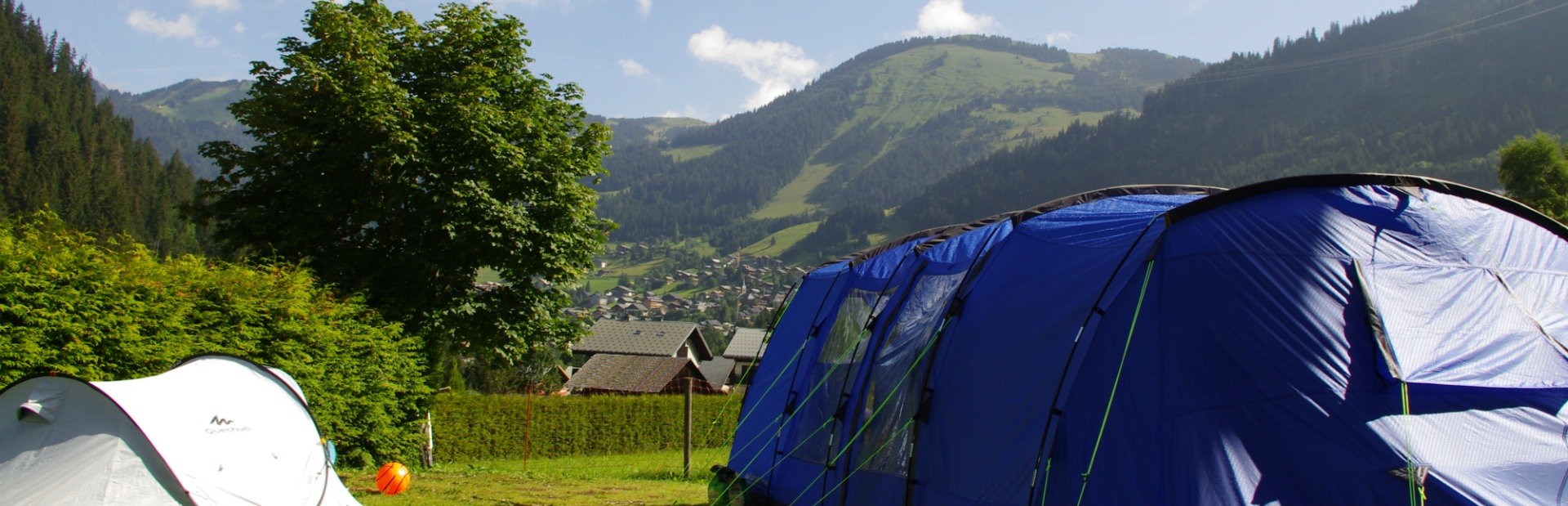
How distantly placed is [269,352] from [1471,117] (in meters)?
122

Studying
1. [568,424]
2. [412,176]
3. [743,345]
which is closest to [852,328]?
[412,176]

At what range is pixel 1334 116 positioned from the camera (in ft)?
396

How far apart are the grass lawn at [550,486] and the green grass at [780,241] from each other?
5749 inches

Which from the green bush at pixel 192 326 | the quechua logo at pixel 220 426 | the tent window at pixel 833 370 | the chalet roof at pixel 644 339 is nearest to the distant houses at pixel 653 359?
the chalet roof at pixel 644 339

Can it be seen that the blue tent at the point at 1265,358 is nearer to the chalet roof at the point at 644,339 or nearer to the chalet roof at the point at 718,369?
the chalet roof at the point at 718,369

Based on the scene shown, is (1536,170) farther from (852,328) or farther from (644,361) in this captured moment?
(644,361)

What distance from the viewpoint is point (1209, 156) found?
12762 cm

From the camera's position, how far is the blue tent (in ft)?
16.8

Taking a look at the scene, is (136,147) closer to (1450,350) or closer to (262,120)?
(262,120)

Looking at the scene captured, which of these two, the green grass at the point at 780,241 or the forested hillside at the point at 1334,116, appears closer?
the forested hillside at the point at 1334,116

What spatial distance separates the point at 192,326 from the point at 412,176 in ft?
20.6

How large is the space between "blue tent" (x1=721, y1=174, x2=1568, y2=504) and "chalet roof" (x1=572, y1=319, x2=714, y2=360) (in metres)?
57.0

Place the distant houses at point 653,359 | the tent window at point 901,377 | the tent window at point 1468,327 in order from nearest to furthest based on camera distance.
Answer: the tent window at point 1468,327, the tent window at point 901,377, the distant houses at point 653,359

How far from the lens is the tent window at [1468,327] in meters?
5.36
